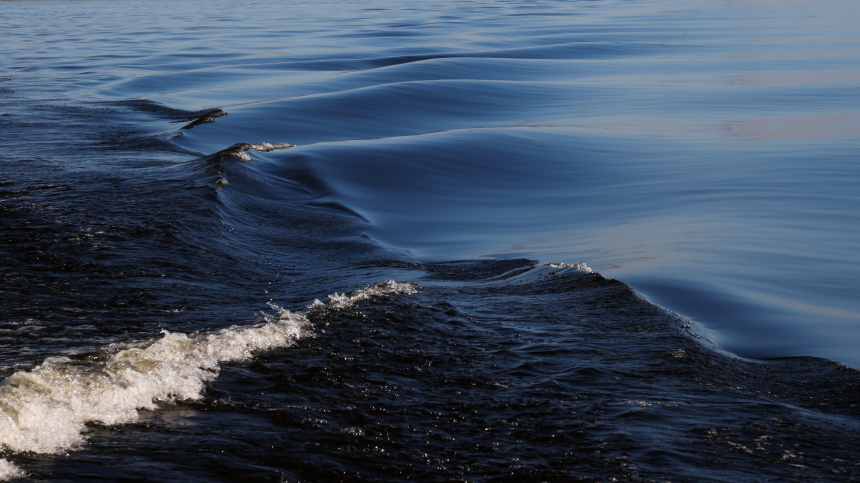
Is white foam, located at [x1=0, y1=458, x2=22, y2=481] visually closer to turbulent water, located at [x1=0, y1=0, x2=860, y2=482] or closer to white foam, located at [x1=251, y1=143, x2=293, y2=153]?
turbulent water, located at [x1=0, y1=0, x2=860, y2=482]

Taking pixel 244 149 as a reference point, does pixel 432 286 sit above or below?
below

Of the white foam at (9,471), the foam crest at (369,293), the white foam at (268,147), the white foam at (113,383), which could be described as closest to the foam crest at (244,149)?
the white foam at (268,147)

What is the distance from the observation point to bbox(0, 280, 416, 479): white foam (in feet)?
13.0

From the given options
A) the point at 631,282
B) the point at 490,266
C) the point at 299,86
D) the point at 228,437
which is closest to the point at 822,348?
the point at 631,282

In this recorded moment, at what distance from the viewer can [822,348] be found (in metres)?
5.93

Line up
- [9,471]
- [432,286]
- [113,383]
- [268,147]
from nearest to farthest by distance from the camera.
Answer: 1. [9,471]
2. [113,383]
3. [432,286]
4. [268,147]

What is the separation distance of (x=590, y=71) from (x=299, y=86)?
8.24 m

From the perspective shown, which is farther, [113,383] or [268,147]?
[268,147]

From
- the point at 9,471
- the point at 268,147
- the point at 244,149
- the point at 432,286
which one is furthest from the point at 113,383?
the point at 268,147

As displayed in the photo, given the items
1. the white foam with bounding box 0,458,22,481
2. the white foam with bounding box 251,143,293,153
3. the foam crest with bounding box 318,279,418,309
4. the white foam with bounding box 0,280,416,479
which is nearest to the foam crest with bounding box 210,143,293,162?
the white foam with bounding box 251,143,293,153

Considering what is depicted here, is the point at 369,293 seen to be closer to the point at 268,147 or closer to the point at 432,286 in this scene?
the point at 432,286

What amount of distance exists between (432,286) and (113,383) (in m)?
2.99

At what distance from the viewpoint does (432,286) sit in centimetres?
685

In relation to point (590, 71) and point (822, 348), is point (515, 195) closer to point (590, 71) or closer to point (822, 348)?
point (822, 348)
